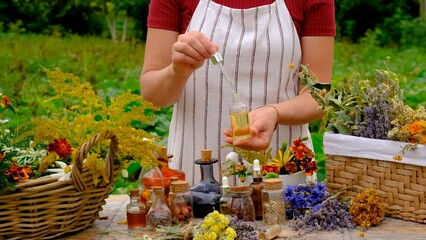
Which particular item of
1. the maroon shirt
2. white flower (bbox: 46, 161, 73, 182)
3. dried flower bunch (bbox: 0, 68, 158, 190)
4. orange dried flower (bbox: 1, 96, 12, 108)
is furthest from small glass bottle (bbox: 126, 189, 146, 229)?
the maroon shirt

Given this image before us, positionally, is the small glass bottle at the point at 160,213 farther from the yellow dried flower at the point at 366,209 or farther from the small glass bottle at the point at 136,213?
the yellow dried flower at the point at 366,209

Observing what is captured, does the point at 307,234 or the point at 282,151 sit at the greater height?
the point at 282,151

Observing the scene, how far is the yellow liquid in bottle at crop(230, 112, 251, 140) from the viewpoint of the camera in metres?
2.53

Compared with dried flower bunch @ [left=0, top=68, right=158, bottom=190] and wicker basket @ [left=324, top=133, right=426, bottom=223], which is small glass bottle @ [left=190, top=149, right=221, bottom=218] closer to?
dried flower bunch @ [left=0, top=68, right=158, bottom=190]

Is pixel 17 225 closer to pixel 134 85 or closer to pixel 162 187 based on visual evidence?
pixel 162 187

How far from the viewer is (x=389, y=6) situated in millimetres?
18578

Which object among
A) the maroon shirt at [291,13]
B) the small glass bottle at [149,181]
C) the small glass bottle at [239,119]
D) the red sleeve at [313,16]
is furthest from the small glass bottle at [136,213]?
the red sleeve at [313,16]

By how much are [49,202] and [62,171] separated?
0.31 feet

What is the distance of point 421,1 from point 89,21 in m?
7.06

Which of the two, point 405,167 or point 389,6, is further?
point 389,6

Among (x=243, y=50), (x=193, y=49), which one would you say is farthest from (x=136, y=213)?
(x=243, y=50)

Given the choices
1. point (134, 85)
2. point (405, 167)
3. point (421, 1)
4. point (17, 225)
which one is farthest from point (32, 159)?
point (421, 1)

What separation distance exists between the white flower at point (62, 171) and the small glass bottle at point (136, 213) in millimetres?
230

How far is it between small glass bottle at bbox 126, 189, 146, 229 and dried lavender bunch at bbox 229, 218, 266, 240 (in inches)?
12.3
